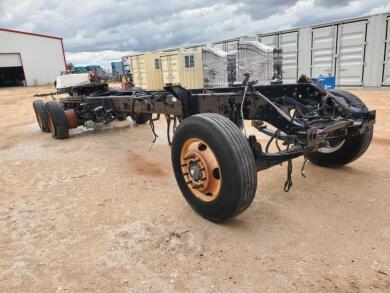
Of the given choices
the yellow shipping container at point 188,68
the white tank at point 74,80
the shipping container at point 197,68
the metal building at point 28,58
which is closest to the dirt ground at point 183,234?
the white tank at point 74,80

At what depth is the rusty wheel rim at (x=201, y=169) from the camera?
2918 mm

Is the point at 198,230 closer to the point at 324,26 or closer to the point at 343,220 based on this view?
the point at 343,220

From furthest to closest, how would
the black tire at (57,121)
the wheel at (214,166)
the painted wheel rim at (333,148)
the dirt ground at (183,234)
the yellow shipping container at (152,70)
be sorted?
the yellow shipping container at (152,70) → the black tire at (57,121) → the painted wheel rim at (333,148) → the wheel at (214,166) → the dirt ground at (183,234)

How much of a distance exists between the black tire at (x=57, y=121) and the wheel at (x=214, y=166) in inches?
187

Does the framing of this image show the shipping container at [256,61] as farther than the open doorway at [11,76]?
No

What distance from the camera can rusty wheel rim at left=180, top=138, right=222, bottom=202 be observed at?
2.92 meters

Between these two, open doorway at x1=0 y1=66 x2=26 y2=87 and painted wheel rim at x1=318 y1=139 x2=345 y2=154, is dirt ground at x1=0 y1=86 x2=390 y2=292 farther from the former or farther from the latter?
open doorway at x1=0 y1=66 x2=26 y2=87

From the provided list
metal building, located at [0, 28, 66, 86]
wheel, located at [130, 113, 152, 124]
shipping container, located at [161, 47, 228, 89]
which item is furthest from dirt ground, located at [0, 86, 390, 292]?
metal building, located at [0, 28, 66, 86]

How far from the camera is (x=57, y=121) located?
7117 mm

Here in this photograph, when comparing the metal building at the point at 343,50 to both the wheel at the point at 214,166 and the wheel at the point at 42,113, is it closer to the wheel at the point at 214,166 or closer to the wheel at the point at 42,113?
the wheel at the point at 42,113

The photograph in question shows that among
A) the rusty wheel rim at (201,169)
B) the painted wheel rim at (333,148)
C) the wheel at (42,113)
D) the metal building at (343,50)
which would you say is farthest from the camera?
the metal building at (343,50)

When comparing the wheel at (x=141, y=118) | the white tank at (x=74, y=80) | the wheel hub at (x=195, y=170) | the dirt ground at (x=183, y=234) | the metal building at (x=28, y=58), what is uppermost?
the metal building at (x=28, y=58)

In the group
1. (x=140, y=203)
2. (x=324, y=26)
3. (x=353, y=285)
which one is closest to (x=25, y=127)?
(x=140, y=203)

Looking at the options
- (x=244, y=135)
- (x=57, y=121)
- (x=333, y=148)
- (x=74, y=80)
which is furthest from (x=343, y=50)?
(x=244, y=135)
